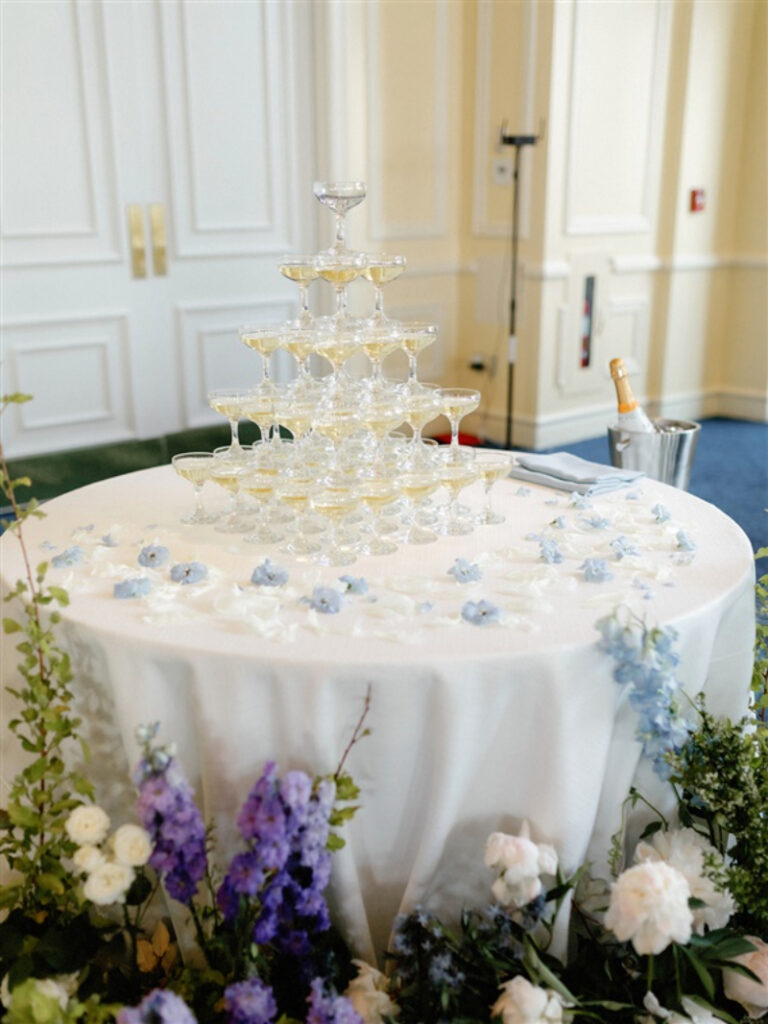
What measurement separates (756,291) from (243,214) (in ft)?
10.0

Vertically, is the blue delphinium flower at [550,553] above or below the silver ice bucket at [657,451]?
above

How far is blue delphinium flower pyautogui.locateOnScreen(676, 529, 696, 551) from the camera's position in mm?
1626

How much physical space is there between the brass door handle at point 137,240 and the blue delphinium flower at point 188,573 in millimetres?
2768

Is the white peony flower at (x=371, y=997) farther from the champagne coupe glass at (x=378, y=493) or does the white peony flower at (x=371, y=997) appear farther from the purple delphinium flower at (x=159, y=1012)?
the champagne coupe glass at (x=378, y=493)

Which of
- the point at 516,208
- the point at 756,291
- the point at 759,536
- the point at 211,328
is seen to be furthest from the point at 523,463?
the point at 756,291

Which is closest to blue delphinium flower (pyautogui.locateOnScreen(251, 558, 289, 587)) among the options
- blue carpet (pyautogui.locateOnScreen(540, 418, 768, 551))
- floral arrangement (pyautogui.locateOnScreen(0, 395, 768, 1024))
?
floral arrangement (pyautogui.locateOnScreen(0, 395, 768, 1024))

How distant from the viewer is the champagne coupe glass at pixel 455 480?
1.66 metres

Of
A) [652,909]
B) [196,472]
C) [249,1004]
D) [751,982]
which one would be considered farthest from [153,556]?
[751,982]

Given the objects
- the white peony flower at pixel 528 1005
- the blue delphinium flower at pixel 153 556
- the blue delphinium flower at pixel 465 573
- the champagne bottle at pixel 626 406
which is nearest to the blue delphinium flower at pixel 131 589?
the blue delphinium flower at pixel 153 556

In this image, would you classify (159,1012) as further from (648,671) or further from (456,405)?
(456,405)

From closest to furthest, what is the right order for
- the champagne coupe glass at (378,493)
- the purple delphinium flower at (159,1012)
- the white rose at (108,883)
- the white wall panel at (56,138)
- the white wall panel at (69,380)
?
the purple delphinium flower at (159,1012), the white rose at (108,883), the champagne coupe glass at (378,493), the white wall panel at (56,138), the white wall panel at (69,380)

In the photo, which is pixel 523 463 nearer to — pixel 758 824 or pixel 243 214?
pixel 758 824

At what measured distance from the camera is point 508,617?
137cm

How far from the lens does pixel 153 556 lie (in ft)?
5.18
